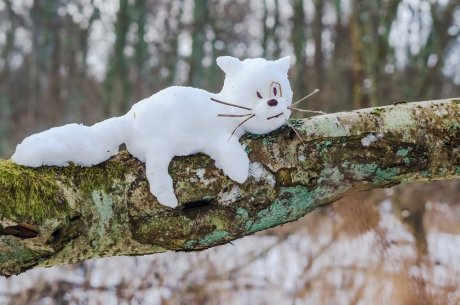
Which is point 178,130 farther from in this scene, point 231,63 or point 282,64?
point 282,64

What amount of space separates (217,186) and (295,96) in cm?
635

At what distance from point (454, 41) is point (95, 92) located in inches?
352

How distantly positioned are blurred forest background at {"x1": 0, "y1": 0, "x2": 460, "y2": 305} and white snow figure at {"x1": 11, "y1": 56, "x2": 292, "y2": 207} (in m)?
1.41

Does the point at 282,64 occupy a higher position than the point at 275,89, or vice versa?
the point at 282,64

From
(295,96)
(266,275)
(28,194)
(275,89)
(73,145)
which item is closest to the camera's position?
(28,194)

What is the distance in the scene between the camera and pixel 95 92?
13.2m

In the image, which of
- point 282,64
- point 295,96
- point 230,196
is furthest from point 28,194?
point 295,96

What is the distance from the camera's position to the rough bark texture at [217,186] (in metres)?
1.38

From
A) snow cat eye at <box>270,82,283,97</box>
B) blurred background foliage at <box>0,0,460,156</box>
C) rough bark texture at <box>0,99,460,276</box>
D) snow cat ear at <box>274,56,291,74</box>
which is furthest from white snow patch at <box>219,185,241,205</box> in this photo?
blurred background foliage at <box>0,0,460,156</box>

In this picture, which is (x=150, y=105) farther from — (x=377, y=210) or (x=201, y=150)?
(x=377, y=210)

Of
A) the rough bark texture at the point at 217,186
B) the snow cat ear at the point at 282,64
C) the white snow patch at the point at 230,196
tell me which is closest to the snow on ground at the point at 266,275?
the rough bark texture at the point at 217,186

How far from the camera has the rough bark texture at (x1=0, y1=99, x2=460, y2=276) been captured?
1377 mm

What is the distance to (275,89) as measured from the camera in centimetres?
158

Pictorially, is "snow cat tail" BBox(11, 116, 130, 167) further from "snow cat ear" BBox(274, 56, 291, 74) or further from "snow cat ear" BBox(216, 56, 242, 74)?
"snow cat ear" BBox(274, 56, 291, 74)
